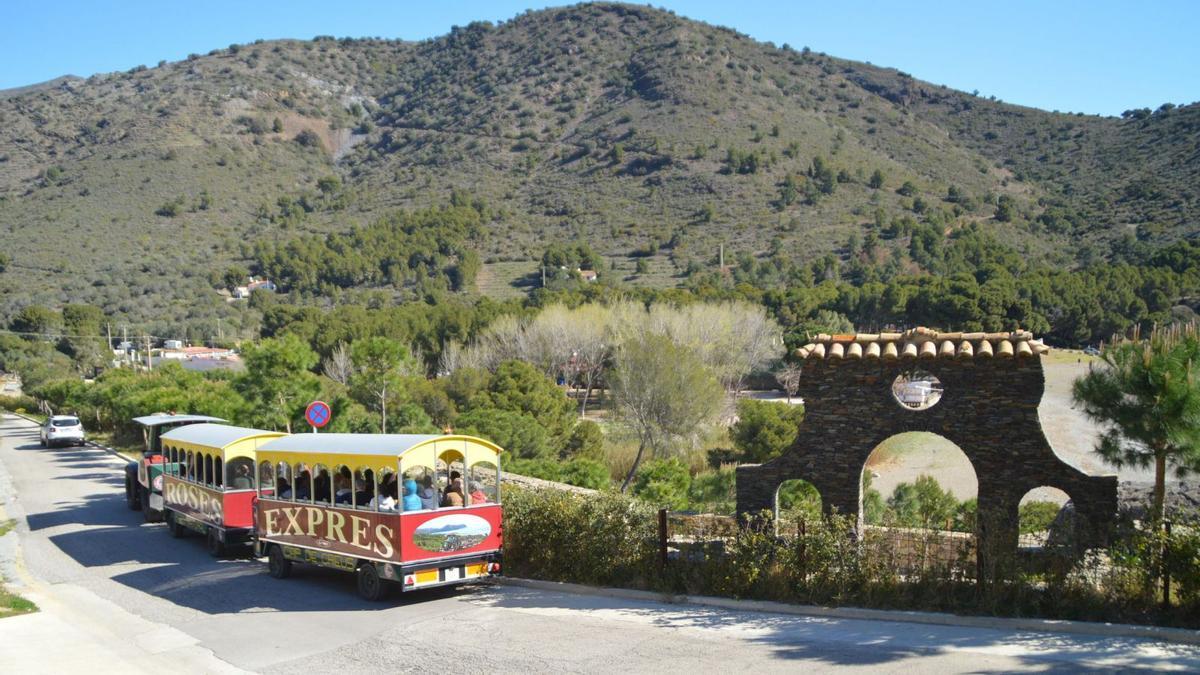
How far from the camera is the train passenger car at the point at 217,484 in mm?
16250

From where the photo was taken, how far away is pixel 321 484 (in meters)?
13.5

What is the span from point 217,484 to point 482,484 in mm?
6288

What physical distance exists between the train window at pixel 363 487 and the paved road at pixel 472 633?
137 centimetres

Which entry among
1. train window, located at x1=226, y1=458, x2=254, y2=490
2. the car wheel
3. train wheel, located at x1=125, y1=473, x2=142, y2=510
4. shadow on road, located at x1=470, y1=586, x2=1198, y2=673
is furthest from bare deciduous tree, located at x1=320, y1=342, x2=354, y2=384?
shadow on road, located at x1=470, y1=586, x2=1198, y2=673

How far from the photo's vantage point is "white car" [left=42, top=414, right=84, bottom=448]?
123ft

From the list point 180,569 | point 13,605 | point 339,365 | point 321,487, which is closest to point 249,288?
point 339,365

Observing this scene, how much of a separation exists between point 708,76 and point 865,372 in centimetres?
12817

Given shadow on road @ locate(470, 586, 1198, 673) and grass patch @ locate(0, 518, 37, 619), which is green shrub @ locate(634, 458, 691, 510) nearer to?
shadow on road @ locate(470, 586, 1198, 673)

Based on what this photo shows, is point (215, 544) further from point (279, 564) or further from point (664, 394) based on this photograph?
point (664, 394)

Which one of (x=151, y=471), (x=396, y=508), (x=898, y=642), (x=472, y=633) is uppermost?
(x=396, y=508)

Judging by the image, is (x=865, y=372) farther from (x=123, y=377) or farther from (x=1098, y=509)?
(x=123, y=377)

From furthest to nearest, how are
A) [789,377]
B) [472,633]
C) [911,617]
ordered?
[789,377] → [472,633] → [911,617]

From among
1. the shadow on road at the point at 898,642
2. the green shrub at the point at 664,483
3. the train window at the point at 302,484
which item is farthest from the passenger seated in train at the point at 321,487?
the green shrub at the point at 664,483

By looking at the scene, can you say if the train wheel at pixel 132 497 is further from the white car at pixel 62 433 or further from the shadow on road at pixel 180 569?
the white car at pixel 62 433
